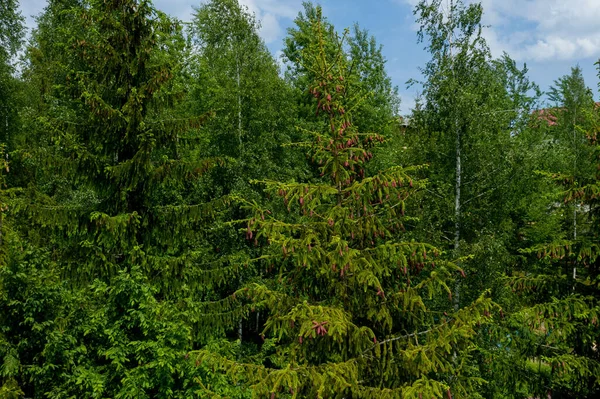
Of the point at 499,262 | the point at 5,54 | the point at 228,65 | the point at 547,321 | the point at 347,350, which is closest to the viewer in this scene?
the point at 347,350

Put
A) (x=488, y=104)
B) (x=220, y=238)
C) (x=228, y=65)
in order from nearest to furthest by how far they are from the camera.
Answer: (x=488, y=104)
(x=220, y=238)
(x=228, y=65)

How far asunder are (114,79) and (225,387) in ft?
23.0

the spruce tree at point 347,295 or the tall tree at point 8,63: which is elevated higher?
the tall tree at point 8,63

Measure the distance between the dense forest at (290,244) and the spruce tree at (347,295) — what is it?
36 mm

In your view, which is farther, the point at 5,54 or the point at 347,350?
the point at 5,54

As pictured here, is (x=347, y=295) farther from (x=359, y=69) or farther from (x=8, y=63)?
(x=8, y=63)

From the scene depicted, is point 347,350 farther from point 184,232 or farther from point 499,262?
point 499,262

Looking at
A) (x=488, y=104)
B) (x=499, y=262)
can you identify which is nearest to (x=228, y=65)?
(x=488, y=104)

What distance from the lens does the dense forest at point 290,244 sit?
6418 millimetres

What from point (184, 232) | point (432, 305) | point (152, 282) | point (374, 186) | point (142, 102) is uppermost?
point (142, 102)

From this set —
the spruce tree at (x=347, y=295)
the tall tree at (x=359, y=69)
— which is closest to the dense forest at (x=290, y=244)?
the spruce tree at (x=347, y=295)

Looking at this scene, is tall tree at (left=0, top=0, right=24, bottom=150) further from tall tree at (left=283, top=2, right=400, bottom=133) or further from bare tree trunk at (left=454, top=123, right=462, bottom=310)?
bare tree trunk at (left=454, top=123, right=462, bottom=310)

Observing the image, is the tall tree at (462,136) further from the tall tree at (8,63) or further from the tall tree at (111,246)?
the tall tree at (8,63)

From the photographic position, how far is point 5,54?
23625mm
